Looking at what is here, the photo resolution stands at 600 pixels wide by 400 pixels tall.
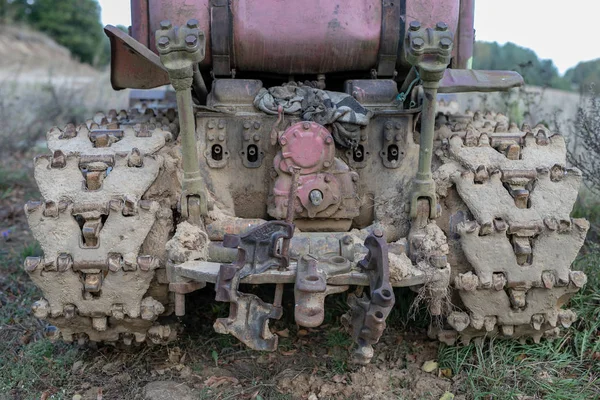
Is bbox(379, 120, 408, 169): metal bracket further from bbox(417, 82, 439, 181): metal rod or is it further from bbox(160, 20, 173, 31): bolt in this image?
bbox(160, 20, 173, 31): bolt

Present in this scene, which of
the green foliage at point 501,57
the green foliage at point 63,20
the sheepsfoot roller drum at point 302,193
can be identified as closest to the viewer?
the sheepsfoot roller drum at point 302,193

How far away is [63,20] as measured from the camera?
30.0m

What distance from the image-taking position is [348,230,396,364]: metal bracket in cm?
253

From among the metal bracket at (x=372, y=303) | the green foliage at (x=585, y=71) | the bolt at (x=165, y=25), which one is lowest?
the metal bracket at (x=372, y=303)

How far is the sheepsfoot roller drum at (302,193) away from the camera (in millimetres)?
2762

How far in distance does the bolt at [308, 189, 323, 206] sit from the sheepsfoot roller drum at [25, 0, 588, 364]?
0.03ft

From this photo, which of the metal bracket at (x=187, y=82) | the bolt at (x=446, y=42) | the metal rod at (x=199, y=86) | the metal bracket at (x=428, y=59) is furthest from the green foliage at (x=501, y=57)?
the metal bracket at (x=187, y=82)

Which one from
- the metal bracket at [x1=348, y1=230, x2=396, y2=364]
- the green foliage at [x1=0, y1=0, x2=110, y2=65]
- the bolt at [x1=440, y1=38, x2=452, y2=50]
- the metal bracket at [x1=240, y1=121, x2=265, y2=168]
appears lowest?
the metal bracket at [x1=348, y1=230, x2=396, y2=364]

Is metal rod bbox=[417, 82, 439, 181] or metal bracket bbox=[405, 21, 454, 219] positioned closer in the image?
metal bracket bbox=[405, 21, 454, 219]

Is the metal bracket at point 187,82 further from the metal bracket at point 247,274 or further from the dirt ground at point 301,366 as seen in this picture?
the dirt ground at point 301,366

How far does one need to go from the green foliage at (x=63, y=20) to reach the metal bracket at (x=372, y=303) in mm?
28449

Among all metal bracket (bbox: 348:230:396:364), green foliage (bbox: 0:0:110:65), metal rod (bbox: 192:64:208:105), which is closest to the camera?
metal bracket (bbox: 348:230:396:364)

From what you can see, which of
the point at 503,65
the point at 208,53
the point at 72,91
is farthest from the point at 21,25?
the point at 208,53

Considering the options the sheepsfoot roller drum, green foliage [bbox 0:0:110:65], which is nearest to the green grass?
the sheepsfoot roller drum
